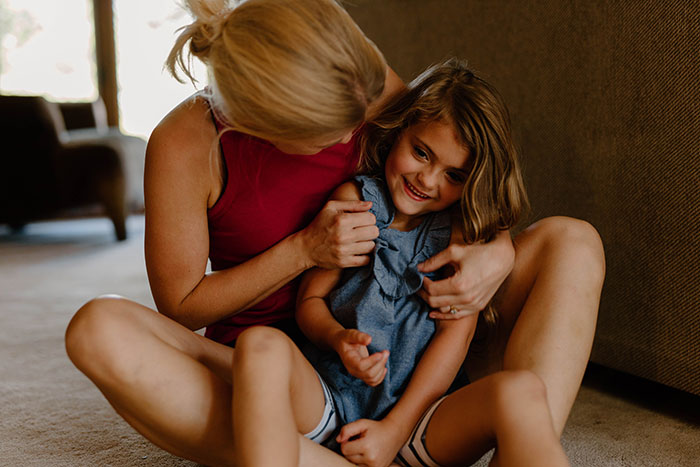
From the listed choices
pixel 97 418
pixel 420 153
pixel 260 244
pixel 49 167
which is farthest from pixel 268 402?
pixel 49 167

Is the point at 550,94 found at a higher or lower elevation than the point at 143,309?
higher

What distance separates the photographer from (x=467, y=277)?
771 mm

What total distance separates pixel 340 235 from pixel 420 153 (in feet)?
0.52

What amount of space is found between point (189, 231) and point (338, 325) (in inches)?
8.3

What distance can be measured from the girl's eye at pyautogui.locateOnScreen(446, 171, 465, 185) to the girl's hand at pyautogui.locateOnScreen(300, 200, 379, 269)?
0.36 ft

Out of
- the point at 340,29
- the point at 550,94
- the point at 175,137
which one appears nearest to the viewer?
the point at 340,29

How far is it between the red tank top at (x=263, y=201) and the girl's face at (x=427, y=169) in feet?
0.28

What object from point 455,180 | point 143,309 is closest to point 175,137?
point 143,309

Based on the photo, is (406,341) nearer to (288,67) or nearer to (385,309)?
(385,309)

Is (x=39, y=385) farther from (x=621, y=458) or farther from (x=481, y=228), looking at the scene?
(x=621, y=458)

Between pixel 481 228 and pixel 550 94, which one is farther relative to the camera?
pixel 550 94

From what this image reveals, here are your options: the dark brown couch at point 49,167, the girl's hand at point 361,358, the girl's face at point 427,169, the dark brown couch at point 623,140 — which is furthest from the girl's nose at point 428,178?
the dark brown couch at point 49,167

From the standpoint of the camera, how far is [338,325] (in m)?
0.77

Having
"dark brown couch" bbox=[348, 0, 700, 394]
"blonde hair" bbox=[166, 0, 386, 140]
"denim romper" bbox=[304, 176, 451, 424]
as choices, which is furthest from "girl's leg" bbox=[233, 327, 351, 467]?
"dark brown couch" bbox=[348, 0, 700, 394]
